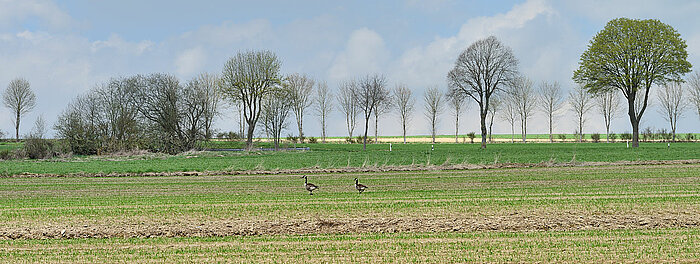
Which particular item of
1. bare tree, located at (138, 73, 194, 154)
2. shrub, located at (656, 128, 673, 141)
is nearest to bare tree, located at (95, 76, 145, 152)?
bare tree, located at (138, 73, 194, 154)

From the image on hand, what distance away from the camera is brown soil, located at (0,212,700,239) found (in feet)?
41.5

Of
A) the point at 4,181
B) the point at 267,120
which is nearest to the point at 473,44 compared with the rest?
the point at 267,120

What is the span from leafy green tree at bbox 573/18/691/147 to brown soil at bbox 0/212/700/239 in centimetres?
4717

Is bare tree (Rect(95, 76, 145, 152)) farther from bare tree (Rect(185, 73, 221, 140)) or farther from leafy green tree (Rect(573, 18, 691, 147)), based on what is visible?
leafy green tree (Rect(573, 18, 691, 147))

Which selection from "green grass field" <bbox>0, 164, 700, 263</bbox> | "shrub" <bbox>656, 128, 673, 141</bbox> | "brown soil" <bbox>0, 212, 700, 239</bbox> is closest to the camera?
"green grass field" <bbox>0, 164, 700, 263</bbox>

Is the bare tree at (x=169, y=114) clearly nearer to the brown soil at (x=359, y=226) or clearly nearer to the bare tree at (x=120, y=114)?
the bare tree at (x=120, y=114)

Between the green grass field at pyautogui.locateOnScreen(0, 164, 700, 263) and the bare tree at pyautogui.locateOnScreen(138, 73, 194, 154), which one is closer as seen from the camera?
the green grass field at pyautogui.locateOnScreen(0, 164, 700, 263)

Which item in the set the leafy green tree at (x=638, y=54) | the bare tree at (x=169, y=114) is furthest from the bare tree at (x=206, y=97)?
the leafy green tree at (x=638, y=54)

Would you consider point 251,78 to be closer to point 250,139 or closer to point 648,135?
point 250,139

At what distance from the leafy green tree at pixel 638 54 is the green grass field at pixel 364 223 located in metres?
37.4

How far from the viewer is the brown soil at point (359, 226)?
12.7 metres

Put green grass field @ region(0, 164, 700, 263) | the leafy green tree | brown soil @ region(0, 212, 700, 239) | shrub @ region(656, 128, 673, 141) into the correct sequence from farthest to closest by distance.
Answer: shrub @ region(656, 128, 673, 141) → the leafy green tree → brown soil @ region(0, 212, 700, 239) → green grass field @ region(0, 164, 700, 263)

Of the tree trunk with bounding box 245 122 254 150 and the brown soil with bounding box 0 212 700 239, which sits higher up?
the tree trunk with bounding box 245 122 254 150

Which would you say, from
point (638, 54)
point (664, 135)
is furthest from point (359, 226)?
point (664, 135)
